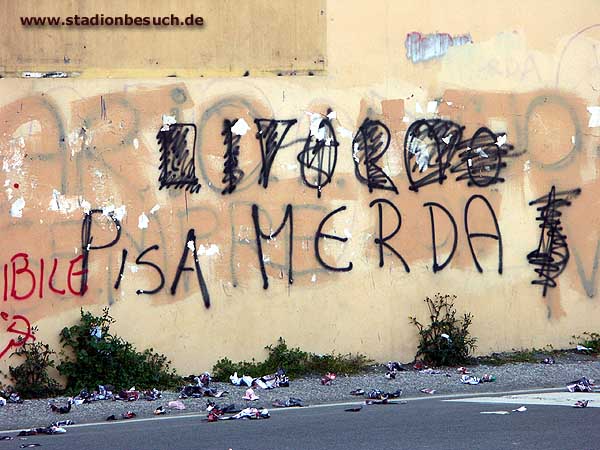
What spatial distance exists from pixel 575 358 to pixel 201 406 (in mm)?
4230

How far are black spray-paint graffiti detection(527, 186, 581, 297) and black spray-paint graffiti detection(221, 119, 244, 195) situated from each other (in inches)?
125

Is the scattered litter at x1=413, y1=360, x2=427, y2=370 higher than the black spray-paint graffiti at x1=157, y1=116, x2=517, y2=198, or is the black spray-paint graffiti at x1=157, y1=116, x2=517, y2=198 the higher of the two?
the black spray-paint graffiti at x1=157, y1=116, x2=517, y2=198

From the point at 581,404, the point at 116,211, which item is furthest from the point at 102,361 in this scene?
the point at 581,404

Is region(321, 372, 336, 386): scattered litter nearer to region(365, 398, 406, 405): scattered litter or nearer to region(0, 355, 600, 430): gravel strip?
region(0, 355, 600, 430): gravel strip

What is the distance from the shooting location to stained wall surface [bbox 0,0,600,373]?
11125mm

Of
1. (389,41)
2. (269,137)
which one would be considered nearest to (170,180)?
(269,137)

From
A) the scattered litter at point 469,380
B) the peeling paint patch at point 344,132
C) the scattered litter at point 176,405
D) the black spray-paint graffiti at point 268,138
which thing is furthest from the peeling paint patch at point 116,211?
the scattered litter at point 469,380

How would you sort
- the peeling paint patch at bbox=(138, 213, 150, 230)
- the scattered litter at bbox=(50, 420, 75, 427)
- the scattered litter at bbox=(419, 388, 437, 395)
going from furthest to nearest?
the peeling paint patch at bbox=(138, 213, 150, 230)
the scattered litter at bbox=(419, 388, 437, 395)
the scattered litter at bbox=(50, 420, 75, 427)

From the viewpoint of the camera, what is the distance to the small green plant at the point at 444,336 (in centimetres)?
1176

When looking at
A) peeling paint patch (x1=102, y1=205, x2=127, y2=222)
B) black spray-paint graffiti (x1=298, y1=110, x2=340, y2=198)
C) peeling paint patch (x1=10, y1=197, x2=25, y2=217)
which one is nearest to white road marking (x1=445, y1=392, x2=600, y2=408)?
black spray-paint graffiti (x1=298, y1=110, x2=340, y2=198)

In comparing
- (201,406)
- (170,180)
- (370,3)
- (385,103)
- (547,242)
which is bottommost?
(201,406)

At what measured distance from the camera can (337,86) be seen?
11680mm

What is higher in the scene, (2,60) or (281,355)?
(2,60)

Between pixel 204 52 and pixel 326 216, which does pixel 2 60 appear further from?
pixel 326 216
